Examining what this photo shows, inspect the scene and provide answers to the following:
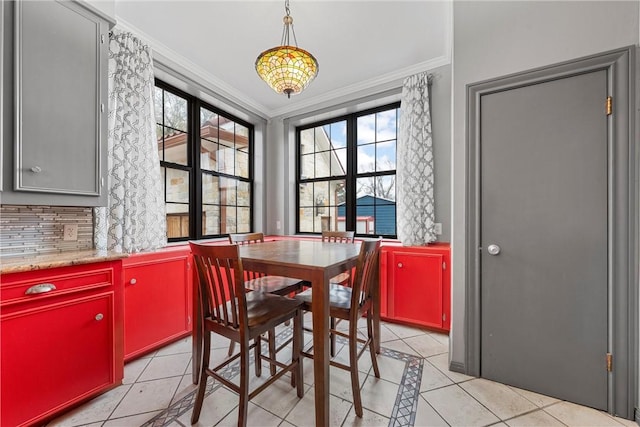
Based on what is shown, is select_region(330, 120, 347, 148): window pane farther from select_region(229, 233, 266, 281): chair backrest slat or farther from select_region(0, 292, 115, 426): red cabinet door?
select_region(0, 292, 115, 426): red cabinet door

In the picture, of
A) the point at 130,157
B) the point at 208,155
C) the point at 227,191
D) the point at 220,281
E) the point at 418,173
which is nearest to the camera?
the point at 220,281

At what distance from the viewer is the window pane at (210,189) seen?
327 cm

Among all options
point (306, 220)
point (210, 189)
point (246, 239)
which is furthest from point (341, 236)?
point (210, 189)

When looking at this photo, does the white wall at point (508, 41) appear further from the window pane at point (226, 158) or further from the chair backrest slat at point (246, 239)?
the window pane at point (226, 158)

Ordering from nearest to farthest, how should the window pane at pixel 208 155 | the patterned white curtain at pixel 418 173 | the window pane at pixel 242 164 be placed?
1. the patterned white curtain at pixel 418 173
2. the window pane at pixel 208 155
3. the window pane at pixel 242 164

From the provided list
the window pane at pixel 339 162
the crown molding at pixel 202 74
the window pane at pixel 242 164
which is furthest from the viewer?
the window pane at pixel 242 164

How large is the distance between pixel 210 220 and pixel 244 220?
2.07 feet

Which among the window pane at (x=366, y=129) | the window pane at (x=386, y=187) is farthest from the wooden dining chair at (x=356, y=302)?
the window pane at (x=366, y=129)

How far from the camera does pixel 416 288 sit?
8.49 feet

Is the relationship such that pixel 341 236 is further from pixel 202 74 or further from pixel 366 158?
pixel 202 74

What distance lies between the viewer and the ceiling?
2062 millimetres

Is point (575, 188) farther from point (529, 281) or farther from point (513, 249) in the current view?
point (529, 281)

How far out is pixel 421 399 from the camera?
1611mm

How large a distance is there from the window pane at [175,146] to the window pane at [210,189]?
323mm
